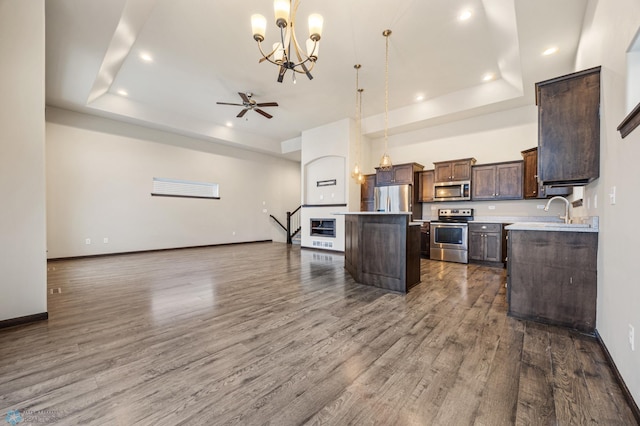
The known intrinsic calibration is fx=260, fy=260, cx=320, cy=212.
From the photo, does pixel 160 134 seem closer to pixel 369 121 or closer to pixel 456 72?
pixel 369 121

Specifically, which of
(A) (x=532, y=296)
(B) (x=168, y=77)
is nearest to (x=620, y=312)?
(A) (x=532, y=296)

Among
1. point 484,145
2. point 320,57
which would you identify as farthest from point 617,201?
point 484,145

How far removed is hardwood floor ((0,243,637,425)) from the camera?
4.58ft

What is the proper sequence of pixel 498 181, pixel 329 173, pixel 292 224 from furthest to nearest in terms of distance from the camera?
1. pixel 292 224
2. pixel 329 173
3. pixel 498 181

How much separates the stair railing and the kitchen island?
5.92 metres

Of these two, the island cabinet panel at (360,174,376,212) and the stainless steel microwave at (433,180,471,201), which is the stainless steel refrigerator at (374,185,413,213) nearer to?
the island cabinet panel at (360,174,376,212)

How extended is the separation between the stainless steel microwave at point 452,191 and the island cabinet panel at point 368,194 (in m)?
1.62

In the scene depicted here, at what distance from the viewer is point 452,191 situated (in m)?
6.11

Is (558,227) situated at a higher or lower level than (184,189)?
Result: lower

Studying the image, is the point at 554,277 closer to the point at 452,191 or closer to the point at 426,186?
the point at 452,191

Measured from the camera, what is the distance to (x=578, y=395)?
60.5 inches

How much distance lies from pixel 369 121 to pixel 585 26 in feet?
14.7

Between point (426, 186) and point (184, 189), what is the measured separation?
270 inches

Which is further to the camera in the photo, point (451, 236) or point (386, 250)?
point (451, 236)
